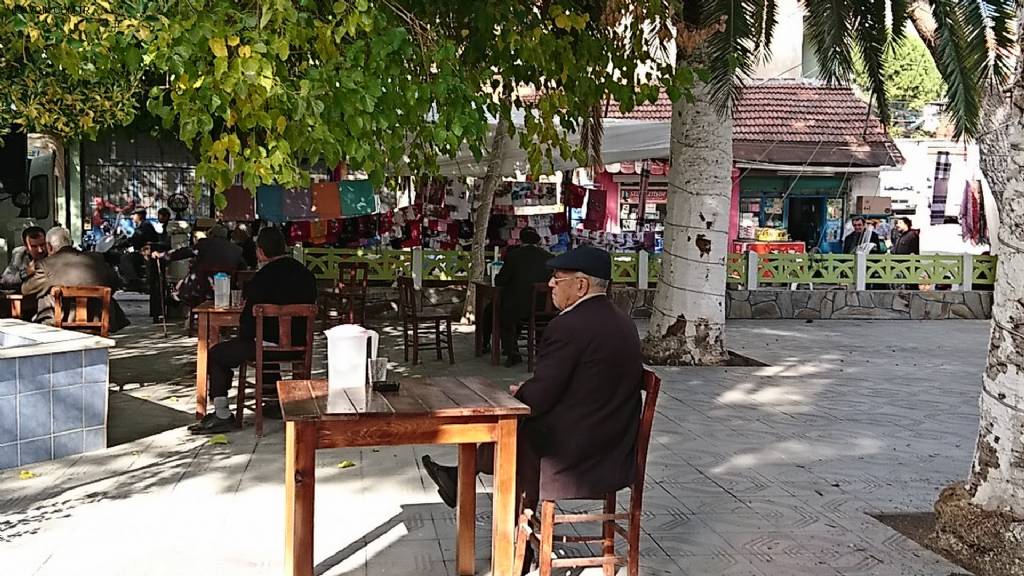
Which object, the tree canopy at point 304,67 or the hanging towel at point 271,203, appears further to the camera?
the hanging towel at point 271,203

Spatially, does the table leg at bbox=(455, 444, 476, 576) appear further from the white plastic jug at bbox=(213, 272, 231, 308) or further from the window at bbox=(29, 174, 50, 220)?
the window at bbox=(29, 174, 50, 220)

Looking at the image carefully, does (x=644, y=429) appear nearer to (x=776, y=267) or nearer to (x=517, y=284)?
(x=517, y=284)

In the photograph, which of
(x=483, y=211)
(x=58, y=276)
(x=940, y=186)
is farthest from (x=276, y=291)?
(x=940, y=186)

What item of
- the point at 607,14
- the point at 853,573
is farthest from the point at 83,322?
the point at 853,573

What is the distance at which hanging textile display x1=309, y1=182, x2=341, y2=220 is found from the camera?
1421 centimetres

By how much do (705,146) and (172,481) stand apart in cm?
665

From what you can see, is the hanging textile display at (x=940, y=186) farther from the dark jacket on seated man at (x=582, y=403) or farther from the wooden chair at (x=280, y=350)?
the dark jacket on seated man at (x=582, y=403)

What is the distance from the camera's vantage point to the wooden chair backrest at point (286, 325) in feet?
22.0

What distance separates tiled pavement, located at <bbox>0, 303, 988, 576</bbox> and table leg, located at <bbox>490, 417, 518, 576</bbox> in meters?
0.48

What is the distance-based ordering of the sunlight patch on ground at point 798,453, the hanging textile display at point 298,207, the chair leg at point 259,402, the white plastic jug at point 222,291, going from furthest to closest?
the hanging textile display at point 298,207 → the white plastic jug at point 222,291 → the chair leg at point 259,402 → the sunlight patch on ground at point 798,453

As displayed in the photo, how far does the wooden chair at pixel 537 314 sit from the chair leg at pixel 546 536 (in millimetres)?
5914

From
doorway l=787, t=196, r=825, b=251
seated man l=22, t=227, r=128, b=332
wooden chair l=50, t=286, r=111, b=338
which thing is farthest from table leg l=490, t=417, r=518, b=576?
doorway l=787, t=196, r=825, b=251

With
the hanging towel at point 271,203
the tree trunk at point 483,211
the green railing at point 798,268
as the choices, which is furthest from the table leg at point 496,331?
the green railing at point 798,268

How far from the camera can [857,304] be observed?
1620 cm
